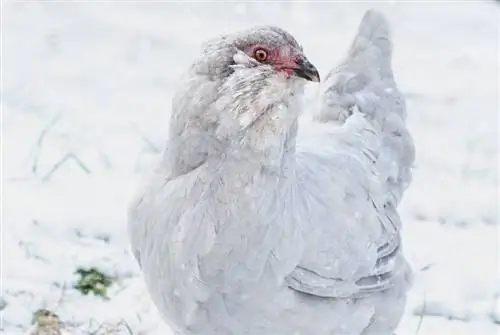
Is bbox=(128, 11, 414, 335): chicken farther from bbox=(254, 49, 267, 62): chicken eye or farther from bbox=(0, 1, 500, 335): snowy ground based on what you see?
bbox=(0, 1, 500, 335): snowy ground

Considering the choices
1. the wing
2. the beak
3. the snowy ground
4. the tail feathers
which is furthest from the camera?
the snowy ground

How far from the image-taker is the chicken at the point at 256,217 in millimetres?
2455

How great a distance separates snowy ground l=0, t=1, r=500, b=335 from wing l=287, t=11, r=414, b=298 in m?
0.64

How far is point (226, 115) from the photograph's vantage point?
2.45 m

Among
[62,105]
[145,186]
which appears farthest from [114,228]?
[145,186]

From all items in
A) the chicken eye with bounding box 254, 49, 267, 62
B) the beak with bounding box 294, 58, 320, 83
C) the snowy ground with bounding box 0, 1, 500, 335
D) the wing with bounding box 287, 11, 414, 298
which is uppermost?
the chicken eye with bounding box 254, 49, 267, 62

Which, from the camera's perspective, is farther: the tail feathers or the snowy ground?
the snowy ground

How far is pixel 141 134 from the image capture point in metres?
4.61

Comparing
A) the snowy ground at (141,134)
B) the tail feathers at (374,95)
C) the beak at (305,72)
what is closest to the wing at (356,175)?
the tail feathers at (374,95)

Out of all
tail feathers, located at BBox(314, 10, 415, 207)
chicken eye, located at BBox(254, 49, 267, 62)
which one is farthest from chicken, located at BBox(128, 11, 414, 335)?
tail feathers, located at BBox(314, 10, 415, 207)

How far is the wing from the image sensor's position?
8.96ft

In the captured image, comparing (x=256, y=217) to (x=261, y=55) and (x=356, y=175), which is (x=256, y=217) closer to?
(x=261, y=55)

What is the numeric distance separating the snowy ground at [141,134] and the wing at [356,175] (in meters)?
0.64

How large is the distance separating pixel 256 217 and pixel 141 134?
83.7 inches
